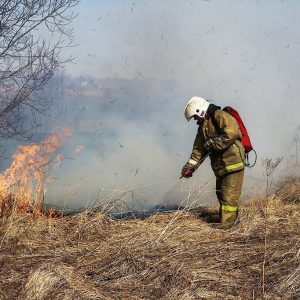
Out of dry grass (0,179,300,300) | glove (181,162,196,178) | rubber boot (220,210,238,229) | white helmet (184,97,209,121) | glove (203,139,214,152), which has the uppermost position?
white helmet (184,97,209,121)

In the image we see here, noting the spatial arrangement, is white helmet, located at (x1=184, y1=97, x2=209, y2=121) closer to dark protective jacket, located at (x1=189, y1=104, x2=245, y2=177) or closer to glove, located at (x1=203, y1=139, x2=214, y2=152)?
dark protective jacket, located at (x1=189, y1=104, x2=245, y2=177)

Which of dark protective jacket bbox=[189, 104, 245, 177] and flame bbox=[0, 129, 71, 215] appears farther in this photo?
flame bbox=[0, 129, 71, 215]

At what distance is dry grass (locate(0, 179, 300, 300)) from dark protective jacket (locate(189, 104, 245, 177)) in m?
0.65

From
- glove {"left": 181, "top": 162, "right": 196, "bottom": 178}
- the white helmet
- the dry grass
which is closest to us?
the dry grass

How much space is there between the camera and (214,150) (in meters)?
4.96

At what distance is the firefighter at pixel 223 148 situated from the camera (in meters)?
4.82

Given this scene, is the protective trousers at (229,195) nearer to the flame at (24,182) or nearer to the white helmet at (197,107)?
the white helmet at (197,107)

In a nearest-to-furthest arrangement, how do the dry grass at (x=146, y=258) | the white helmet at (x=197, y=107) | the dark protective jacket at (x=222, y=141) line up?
the dry grass at (x=146, y=258), the dark protective jacket at (x=222, y=141), the white helmet at (x=197, y=107)

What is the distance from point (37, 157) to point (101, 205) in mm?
3485

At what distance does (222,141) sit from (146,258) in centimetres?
178

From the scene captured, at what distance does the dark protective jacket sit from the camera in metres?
4.81

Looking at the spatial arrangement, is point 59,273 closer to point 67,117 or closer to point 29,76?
point 29,76

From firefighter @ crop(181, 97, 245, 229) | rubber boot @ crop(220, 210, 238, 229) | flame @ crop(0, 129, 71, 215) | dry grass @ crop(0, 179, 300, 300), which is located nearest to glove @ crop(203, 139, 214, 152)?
firefighter @ crop(181, 97, 245, 229)

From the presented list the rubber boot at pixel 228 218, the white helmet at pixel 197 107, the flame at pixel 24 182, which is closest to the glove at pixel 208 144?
the white helmet at pixel 197 107
